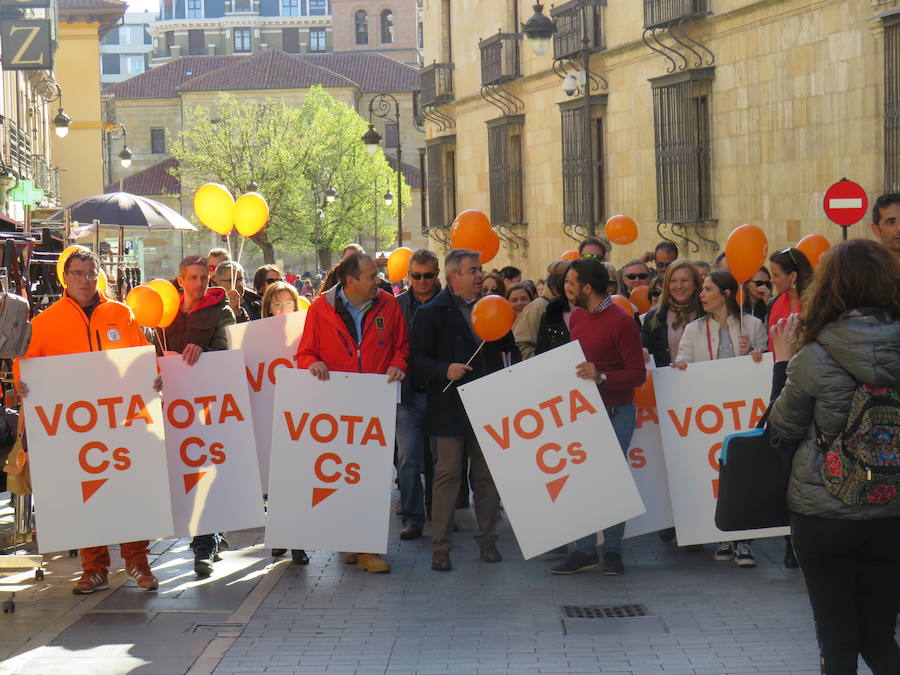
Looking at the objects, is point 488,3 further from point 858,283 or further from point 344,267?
point 858,283

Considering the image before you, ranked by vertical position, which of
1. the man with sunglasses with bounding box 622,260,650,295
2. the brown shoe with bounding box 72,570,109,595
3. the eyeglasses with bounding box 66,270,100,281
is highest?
the eyeglasses with bounding box 66,270,100,281

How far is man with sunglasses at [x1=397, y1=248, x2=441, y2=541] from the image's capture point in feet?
31.9

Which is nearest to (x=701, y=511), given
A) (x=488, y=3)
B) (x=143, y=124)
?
(x=488, y=3)

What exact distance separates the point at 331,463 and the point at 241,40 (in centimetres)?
11662

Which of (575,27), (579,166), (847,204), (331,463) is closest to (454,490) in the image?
(331,463)

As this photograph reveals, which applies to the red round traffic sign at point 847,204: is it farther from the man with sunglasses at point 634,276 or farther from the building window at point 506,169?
the building window at point 506,169

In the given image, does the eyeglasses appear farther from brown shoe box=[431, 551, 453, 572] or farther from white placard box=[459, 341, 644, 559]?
brown shoe box=[431, 551, 453, 572]

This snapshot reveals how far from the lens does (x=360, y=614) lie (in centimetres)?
771

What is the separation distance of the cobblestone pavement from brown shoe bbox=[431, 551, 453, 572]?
0.07m

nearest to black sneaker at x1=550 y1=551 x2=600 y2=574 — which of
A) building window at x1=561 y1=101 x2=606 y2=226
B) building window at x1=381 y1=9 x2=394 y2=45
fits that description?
building window at x1=561 y1=101 x2=606 y2=226

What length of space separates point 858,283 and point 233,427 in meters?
5.14

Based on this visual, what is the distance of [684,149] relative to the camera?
2014cm

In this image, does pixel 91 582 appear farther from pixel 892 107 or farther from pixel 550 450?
pixel 892 107

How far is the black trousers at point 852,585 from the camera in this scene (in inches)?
188
